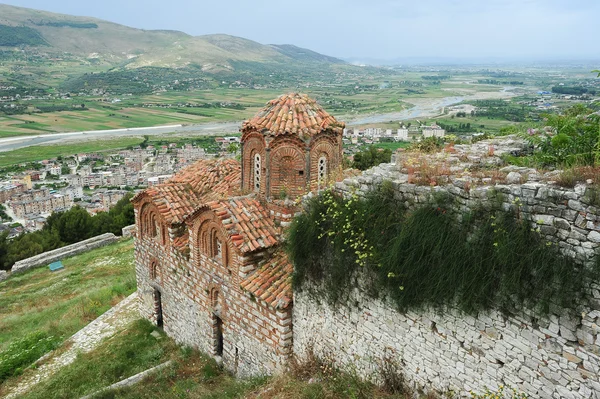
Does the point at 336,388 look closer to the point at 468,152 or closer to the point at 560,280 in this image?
the point at 560,280

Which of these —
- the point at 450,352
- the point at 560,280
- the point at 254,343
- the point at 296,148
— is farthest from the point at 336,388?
the point at 296,148

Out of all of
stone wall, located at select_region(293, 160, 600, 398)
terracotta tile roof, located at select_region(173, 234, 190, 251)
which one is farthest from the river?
stone wall, located at select_region(293, 160, 600, 398)

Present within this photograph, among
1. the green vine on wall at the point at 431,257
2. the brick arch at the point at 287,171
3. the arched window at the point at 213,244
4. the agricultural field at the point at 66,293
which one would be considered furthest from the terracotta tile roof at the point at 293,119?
the agricultural field at the point at 66,293

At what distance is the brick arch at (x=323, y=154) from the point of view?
1027cm

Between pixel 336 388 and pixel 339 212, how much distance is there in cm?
280

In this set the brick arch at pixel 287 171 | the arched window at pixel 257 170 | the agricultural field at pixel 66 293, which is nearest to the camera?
the brick arch at pixel 287 171

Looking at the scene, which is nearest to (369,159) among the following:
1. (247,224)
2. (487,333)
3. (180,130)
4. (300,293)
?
(247,224)

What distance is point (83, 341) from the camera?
13.8 metres

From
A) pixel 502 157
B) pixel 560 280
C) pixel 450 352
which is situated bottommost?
pixel 450 352

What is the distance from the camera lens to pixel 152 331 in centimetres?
1339

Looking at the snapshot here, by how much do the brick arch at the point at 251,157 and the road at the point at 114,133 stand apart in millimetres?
89142

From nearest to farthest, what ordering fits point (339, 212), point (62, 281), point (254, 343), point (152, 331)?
point (339, 212) < point (254, 343) < point (152, 331) < point (62, 281)

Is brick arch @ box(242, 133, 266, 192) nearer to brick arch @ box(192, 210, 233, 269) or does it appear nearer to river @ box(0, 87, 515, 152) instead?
brick arch @ box(192, 210, 233, 269)

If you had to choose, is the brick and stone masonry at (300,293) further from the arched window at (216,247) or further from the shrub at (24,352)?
the shrub at (24,352)
